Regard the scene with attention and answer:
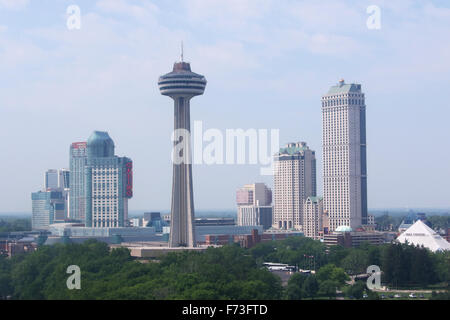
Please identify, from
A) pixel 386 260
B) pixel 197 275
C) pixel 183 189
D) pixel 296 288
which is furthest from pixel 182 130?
pixel 197 275

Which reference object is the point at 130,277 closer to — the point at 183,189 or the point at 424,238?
the point at 183,189

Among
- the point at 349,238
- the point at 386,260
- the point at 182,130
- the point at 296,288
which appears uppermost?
the point at 182,130

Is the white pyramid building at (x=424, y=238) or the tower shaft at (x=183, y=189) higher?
the tower shaft at (x=183, y=189)

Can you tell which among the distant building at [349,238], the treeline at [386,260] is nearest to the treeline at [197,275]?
the treeline at [386,260]

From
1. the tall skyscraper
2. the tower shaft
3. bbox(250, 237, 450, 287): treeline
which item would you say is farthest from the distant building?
the tall skyscraper

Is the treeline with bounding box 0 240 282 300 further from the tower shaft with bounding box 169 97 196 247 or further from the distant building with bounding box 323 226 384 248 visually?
the distant building with bounding box 323 226 384 248

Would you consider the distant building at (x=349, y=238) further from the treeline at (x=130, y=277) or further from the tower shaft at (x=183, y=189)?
the treeline at (x=130, y=277)
